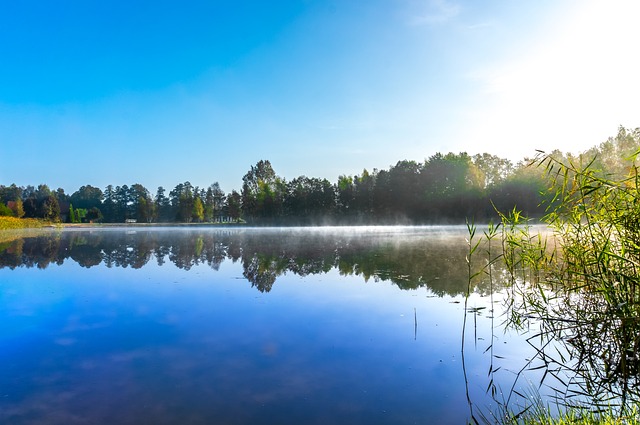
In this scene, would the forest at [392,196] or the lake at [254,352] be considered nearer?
the lake at [254,352]

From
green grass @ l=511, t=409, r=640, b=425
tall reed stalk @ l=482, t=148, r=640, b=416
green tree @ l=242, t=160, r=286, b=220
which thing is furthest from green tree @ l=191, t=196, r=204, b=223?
green grass @ l=511, t=409, r=640, b=425

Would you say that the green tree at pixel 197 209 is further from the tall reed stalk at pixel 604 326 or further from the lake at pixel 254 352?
the tall reed stalk at pixel 604 326

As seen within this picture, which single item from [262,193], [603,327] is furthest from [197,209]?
[603,327]

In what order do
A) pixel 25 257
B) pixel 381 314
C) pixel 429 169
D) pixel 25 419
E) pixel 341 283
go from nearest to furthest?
pixel 25 419
pixel 381 314
pixel 341 283
pixel 25 257
pixel 429 169

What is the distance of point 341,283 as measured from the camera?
10.7m

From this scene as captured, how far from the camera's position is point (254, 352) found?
540cm

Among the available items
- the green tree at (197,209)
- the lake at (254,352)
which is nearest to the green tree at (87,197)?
the green tree at (197,209)

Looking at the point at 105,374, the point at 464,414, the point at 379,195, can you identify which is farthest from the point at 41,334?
the point at 379,195

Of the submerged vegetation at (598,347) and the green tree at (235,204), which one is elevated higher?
the green tree at (235,204)

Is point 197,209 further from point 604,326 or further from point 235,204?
point 604,326

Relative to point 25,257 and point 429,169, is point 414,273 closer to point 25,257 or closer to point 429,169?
point 25,257

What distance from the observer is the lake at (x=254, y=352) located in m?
3.84

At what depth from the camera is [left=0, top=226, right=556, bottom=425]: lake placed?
3838 millimetres

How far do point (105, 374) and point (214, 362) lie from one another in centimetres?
126
